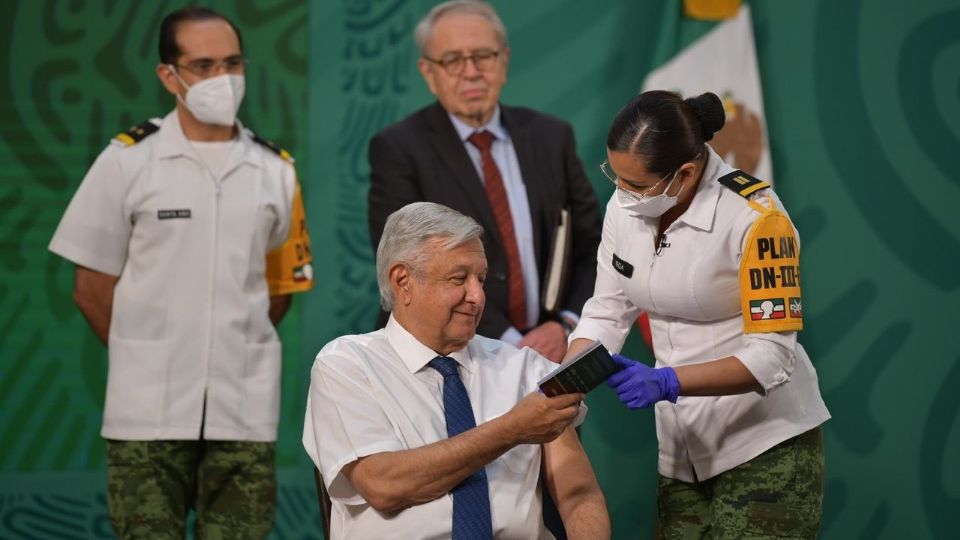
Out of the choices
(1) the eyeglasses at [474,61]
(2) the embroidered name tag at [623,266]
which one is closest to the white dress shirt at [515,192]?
(1) the eyeglasses at [474,61]

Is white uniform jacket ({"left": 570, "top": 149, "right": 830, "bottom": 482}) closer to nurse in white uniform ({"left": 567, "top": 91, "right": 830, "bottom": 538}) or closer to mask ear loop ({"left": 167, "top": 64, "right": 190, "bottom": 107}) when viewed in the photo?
nurse in white uniform ({"left": 567, "top": 91, "right": 830, "bottom": 538})

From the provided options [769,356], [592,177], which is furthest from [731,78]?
[769,356]

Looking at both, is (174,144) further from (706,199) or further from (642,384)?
(642,384)

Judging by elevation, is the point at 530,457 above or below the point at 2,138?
below

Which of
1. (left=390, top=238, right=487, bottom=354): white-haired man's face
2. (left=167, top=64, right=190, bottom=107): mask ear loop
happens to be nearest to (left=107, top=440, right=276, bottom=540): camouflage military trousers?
(left=167, top=64, right=190, bottom=107): mask ear loop

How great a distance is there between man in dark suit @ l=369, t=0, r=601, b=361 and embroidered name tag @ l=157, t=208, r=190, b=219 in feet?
1.79

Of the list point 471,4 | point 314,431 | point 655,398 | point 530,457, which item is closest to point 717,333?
point 655,398

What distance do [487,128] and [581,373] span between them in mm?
1654

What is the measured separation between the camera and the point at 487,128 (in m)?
3.86

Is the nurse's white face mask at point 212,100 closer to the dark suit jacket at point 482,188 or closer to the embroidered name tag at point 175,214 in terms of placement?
the embroidered name tag at point 175,214

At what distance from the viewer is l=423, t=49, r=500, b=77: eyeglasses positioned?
150 inches

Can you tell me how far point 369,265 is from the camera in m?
4.81

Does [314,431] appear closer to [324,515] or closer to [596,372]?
[324,515]

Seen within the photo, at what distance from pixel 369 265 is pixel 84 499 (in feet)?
4.42
